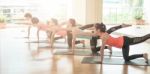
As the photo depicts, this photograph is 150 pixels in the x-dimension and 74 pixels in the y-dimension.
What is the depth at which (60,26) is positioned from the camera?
5.47 m

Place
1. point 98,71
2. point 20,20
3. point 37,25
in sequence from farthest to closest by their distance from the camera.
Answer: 1. point 20,20
2. point 37,25
3. point 98,71

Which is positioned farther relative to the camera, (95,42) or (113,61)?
(95,42)

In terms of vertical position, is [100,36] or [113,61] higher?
[100,36]

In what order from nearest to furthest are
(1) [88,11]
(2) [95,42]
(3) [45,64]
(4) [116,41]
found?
Result: (3) [45,64], (4) [116,41], (2) [95,42], (1) [88,11]

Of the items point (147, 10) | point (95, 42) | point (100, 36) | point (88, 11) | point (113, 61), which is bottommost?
point (113, 61)

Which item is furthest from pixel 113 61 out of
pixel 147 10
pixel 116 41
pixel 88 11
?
pixel 147 10

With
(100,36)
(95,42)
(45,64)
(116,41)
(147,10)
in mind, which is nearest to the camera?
(45,64)

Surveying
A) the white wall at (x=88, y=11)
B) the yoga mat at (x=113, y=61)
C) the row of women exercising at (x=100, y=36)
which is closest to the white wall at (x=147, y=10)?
the white wall at (x=88, y=11)

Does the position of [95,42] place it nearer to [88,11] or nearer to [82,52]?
[82,52]

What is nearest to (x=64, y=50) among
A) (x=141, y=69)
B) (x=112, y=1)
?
(x=141, y=69)

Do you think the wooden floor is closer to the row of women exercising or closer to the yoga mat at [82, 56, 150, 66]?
the yoga mat at [82, 56, 150, 66]

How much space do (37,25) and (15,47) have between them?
2.67ft

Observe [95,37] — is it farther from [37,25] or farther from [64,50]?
[37,25]

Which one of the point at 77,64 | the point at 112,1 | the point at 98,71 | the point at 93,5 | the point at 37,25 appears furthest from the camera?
the point at 112,1
